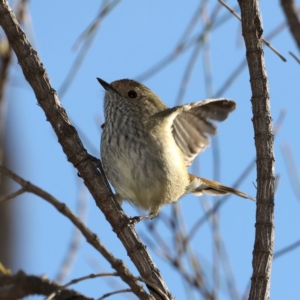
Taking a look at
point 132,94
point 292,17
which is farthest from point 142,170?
point 292,17

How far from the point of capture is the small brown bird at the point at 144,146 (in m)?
3.84

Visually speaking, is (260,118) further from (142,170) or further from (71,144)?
(142,170)

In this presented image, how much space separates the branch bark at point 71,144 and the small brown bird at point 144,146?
1062 mm

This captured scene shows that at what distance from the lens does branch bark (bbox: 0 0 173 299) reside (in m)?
2.55

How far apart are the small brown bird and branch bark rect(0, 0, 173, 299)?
106cm

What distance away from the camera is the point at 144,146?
12.7ft

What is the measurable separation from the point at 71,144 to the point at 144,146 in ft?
3.86

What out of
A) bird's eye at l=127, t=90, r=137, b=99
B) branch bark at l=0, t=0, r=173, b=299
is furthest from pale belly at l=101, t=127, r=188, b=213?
branch bark at l=0, t=0, r=173, b=299

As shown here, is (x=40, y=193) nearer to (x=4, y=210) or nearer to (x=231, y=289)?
(x=231, y=289)

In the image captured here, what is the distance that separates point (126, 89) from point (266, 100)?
2.06m

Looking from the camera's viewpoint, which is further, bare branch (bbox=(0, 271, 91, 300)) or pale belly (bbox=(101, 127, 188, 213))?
pale belly (bbox=(101, 127, 188, 213))

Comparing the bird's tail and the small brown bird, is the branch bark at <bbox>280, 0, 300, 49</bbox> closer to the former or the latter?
the small brown bird

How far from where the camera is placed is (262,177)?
96.2 inches

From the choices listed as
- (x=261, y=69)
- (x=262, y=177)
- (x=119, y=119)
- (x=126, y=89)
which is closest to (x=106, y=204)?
(x=262, y=177)
